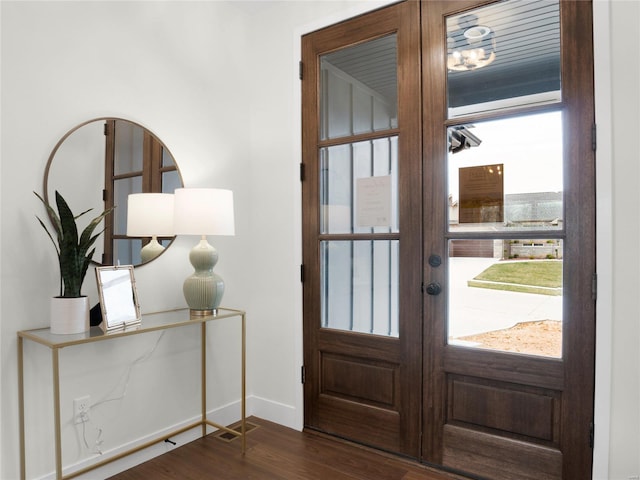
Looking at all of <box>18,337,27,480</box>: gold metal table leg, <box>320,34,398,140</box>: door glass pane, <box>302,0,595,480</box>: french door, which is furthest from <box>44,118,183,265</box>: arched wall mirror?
<box>320,34,398,140</box>: door glass pane

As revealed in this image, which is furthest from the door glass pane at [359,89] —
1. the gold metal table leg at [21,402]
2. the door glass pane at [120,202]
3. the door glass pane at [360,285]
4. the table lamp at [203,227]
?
the gold metal table leg at [21,402]

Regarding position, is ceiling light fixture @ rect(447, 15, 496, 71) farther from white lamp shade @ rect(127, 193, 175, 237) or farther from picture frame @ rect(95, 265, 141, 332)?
picture frame @ rect(95, 265, 141, 332)

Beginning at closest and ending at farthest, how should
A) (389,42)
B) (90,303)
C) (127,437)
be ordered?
(90,303) < (127,437) < (389,42)

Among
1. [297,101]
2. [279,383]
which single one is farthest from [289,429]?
[297,101]

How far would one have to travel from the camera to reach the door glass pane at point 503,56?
6.14ft

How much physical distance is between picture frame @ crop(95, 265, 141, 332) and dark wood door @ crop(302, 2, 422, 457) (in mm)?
1010

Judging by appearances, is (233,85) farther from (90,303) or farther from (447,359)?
(447,359)

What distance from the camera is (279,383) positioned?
2.71 metres

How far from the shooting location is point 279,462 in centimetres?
221

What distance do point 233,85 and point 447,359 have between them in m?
2.13

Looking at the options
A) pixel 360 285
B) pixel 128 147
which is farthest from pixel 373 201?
pixel 128 147

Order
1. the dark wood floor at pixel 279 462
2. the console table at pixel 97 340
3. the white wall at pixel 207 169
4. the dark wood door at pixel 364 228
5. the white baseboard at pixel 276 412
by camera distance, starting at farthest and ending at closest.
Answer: the white baseboard at pixel 276 412
the dark wood door at pixel 364 228
the dark wood floor at pixel 279 462
the white wall at pixel 207 169
the console table at pixel 97 340

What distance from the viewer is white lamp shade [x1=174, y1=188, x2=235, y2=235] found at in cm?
208

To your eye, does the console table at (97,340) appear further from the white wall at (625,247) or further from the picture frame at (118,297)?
the white wall at (625,247)
